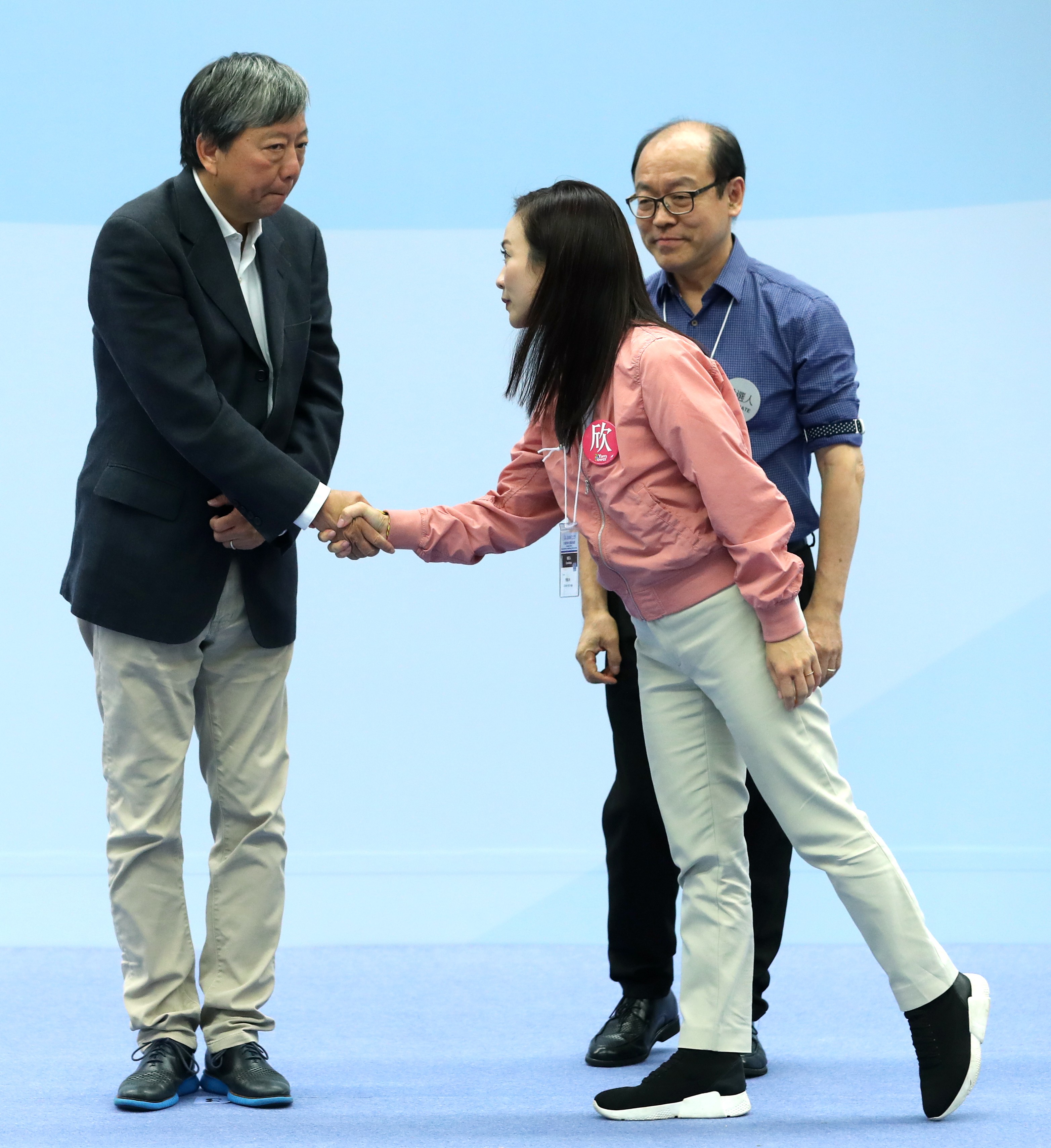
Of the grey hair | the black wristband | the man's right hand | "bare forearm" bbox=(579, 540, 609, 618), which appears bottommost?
the man's right hand

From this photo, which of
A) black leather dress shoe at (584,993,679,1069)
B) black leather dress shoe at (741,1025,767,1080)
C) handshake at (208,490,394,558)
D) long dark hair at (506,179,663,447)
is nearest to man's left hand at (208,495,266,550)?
handshake at (208,490,394,558)

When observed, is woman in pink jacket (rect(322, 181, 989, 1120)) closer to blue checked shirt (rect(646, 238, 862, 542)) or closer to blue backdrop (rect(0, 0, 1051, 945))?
blue checked shirt (rect(646, 238, 862, 542))

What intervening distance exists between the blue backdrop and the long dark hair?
1.72 m

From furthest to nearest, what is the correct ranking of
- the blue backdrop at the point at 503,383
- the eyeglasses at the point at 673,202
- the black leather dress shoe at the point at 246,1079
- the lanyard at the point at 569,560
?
the blue backdrop at the point at 503,383 < the lanyard at the point at 569,560 < the eyeglasses at the point at 673,202 < the black leather dress shoe at the point at 246,1079

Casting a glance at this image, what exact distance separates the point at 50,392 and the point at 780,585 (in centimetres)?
235

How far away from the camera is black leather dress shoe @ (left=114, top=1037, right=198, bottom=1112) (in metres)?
1.93

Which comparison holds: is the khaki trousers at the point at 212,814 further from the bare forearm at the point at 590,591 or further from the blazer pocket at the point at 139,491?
the bare forearm at the point at 590,591

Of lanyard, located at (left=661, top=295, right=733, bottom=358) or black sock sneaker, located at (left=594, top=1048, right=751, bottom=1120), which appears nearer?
black sock sneaker, located at (left=594, top=1048, right=751, bottom=1120)

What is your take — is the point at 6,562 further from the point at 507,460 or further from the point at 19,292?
the point at 507,460

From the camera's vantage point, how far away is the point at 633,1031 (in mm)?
2207

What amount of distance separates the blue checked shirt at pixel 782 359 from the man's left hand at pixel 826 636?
0.14 meters

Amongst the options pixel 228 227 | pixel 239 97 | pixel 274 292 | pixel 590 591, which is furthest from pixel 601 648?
pixel 239 97

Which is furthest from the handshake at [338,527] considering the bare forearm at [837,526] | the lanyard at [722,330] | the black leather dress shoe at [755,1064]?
the black leather dress shoe at [755,1064]

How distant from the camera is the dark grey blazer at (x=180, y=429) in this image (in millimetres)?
1884
